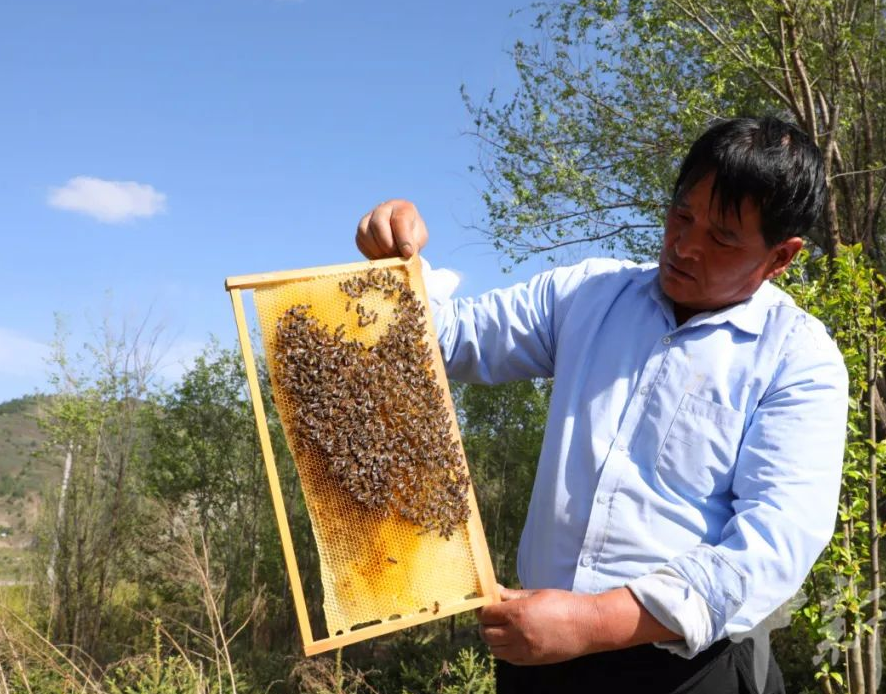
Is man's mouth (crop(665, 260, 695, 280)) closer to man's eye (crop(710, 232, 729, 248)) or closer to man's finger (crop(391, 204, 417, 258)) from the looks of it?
man's eye (crop(710, 232, 729, 248))

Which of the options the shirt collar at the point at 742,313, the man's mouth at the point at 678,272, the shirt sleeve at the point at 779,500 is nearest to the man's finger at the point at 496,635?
the shirt sleeve at the point at 779,500

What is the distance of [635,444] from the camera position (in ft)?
8.28

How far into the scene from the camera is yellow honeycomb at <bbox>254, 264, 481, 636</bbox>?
2.53 metres

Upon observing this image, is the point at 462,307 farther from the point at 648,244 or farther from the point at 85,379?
the point at 85,379

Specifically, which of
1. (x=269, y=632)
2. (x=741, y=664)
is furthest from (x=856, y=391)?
(x=269, y=632)

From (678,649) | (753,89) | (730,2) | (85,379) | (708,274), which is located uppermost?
(730,2)

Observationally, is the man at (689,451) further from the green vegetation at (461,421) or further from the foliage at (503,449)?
the foliage at (503,449)

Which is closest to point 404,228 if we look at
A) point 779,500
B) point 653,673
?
point 779,500

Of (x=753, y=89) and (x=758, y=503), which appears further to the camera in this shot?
(x=753, y=89)

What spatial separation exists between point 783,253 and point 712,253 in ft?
0.86

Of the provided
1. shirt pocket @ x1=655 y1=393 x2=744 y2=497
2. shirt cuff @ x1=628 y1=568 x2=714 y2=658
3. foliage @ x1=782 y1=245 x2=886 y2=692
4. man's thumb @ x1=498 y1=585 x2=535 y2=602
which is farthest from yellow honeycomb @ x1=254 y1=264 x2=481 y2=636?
foliage @ x1=782 y1=245 x2=886 y2=692

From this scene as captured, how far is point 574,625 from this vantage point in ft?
7.13

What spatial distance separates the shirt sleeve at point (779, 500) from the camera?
2.24m

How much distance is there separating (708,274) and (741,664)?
1193 mm
